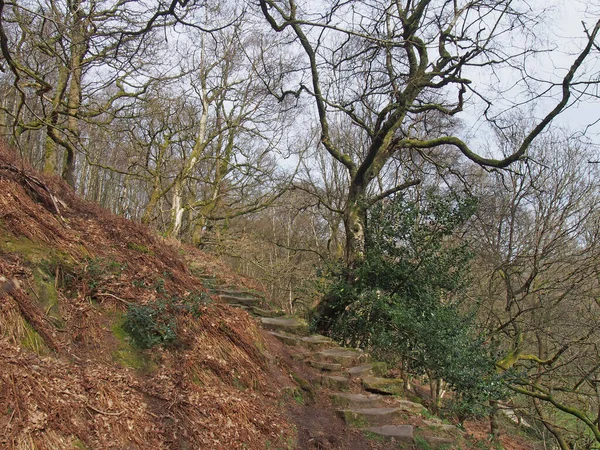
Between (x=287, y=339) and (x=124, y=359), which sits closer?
(x=124, y=359)

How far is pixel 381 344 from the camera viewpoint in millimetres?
7969

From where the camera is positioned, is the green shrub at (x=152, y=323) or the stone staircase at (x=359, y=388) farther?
the stone staircase at (x=359, y=388)

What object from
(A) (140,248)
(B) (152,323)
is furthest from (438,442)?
(A) (140,248)

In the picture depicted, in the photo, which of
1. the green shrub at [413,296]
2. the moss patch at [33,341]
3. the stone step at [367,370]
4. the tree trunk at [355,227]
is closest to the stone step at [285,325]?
the green shrub at [413,296]

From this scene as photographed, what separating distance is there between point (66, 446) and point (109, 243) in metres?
4.12

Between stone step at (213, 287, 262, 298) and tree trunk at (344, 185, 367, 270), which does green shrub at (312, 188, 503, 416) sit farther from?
stone step at (213, 287, 262, 298)

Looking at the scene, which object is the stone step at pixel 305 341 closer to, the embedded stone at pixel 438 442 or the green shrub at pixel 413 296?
the green shrub at pixel 413 296

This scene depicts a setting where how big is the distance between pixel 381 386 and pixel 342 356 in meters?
0.84

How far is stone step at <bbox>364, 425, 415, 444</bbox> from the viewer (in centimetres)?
564

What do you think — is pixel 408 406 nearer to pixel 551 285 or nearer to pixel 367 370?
pixel 367 370

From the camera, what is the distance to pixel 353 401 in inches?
247

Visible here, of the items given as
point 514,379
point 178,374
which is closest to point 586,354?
point 514,379

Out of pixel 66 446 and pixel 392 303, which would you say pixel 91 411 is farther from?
pixel 392 303

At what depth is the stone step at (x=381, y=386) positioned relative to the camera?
6.86 m
